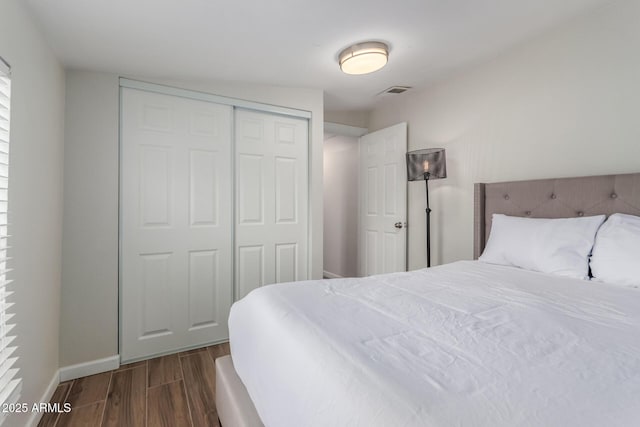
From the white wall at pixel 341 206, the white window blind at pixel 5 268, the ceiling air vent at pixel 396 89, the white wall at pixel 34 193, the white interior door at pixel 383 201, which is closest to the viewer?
the white window blind at pixel 5 268

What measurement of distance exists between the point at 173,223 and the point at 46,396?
1.26m

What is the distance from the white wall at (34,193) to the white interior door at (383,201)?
9.21 ft

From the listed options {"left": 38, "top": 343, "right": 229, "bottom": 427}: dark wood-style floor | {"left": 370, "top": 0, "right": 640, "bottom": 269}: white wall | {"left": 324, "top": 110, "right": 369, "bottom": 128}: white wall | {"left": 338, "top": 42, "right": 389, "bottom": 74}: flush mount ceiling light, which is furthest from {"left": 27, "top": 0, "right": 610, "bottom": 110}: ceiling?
{"left": 38, "top": 343, "right": 229, "bottom": 427}: dark wood-style floor

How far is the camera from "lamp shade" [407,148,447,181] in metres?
2.59

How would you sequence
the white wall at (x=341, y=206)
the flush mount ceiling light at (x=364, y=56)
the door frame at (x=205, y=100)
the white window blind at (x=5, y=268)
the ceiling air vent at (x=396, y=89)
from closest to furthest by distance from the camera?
1. the white window blind at (x=5, y=268)
2. the flush mount ceiling light at (x=364, y=56)
3. the door frame at (x=205, y=100)
4. the ceiling air vent at (x=396, y=89)
5. the white wall at (x=341, y=206)

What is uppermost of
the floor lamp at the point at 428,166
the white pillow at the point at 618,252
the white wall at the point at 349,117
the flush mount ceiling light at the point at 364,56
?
the white wall at the point at 349,117

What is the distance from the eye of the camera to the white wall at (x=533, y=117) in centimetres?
178

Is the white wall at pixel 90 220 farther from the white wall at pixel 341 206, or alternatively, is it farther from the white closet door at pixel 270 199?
the white wall at pixel 341 206

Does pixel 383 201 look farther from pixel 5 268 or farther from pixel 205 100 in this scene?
pixel 5 268

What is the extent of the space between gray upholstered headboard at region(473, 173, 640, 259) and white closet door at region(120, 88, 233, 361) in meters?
2.10

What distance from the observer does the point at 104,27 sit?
1.69 metres

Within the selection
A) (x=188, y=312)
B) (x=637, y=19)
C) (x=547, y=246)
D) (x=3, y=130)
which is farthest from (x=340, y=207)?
(x=3, y=130)

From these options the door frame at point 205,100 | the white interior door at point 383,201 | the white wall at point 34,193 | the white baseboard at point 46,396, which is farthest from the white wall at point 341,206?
the white baseboard at point 46,396

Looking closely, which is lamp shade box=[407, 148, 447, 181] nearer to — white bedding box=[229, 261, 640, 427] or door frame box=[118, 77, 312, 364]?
door frame box=[118, 77, 312, 364]
